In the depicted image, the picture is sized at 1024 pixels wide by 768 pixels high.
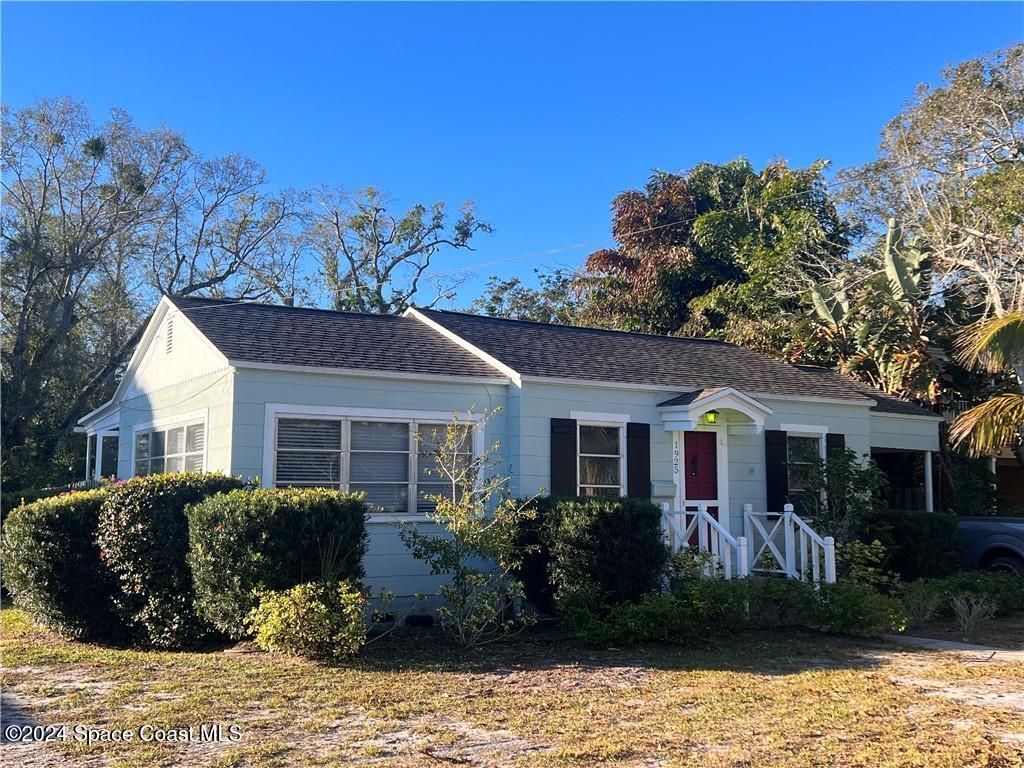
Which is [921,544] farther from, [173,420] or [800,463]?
[173,420]

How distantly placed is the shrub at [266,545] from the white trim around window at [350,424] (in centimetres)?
198

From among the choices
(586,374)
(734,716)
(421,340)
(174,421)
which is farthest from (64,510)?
(734,716)

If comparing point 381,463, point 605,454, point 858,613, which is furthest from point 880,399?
point 381,463

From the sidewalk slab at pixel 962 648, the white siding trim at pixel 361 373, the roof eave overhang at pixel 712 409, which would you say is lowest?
the sidewalk slab at pixel 962 648

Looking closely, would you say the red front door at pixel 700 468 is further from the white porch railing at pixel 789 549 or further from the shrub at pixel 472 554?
the shrub at pixel 472 554

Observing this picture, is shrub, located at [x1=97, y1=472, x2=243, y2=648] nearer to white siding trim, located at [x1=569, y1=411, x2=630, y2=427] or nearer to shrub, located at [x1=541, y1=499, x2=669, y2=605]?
shrub, located at [x1=541, y1=499, x2=669, y2=605]

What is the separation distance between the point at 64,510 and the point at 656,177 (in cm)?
1996

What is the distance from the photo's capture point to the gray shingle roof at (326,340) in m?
11.4

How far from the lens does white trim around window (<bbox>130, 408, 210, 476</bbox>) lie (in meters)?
11.7

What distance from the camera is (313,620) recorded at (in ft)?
26.3

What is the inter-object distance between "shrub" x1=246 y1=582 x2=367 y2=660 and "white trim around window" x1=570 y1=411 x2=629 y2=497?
4.80m

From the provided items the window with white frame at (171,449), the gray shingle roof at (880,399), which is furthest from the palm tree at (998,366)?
the window with white frame at (171,449)

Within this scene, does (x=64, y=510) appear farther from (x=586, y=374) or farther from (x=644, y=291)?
(x=644, y=291)

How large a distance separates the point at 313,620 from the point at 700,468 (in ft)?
23.4
